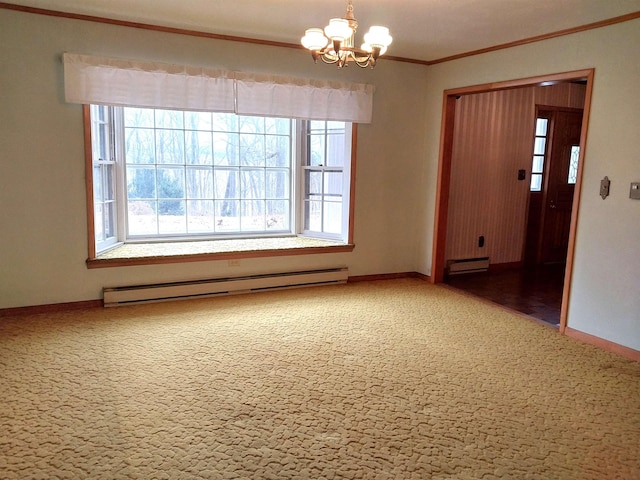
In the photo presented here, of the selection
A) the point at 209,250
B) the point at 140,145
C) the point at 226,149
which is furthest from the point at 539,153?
the point at 140,145

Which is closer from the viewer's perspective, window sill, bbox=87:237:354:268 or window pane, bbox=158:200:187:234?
window sill, bbox=87:237:354:268

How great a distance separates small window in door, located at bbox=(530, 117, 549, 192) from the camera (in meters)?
6.25

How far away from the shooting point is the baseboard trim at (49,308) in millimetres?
4008

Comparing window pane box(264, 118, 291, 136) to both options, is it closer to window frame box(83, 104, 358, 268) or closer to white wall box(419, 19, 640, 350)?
window frame box(83, 104, 358, 268)

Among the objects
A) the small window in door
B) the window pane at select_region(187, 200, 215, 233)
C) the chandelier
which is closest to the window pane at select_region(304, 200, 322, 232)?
the window pane at select_region(187, 200, 215, 233)

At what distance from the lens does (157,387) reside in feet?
9.34

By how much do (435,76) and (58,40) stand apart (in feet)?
12.1

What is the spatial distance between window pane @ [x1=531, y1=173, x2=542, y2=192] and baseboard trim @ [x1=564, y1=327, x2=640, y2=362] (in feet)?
9.73

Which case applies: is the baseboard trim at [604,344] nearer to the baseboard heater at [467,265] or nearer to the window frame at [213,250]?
the baseboard heater at [467,265]

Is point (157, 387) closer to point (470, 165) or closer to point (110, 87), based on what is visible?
point (110, 87)

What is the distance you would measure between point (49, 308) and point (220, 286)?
1.48m

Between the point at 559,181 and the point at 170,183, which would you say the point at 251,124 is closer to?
the point at 170,183

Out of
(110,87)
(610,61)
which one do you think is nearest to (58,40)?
(110,87)

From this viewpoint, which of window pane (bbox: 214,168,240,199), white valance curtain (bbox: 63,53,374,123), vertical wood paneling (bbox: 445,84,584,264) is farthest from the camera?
vertical wood paneling (bbox: 445,84,584,264)
